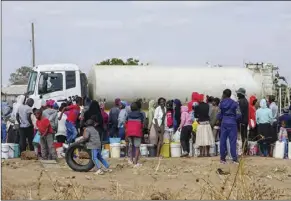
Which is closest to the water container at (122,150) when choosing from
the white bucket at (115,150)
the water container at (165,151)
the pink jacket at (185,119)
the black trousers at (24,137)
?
the white bucket at (115,150)

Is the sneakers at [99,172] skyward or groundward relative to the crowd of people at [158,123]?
groundward

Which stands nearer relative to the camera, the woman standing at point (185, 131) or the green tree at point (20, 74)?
the woman standing at point (185, 131)

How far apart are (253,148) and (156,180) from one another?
5.45 metres

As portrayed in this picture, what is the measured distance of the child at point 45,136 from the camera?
14547 millimetres

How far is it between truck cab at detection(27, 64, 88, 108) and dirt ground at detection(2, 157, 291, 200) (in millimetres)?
5016

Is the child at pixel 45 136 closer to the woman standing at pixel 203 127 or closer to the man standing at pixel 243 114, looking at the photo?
the woman standing at pixel 203 127

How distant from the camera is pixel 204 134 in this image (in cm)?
1573

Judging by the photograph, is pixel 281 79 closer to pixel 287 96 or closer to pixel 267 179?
pixel 287 96

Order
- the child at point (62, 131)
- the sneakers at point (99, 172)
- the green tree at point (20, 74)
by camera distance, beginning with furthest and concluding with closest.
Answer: the green tree at point (20, 74) → the child at point (62, 131) → the sneakers at point (99, 172)

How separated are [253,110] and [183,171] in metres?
4.28

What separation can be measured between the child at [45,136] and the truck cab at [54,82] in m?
4.94

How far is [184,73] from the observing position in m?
21.7

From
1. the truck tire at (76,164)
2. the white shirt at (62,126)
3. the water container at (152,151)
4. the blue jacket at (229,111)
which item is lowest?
the water container at (152,151)

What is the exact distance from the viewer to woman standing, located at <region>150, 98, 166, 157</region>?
16.2 meters
